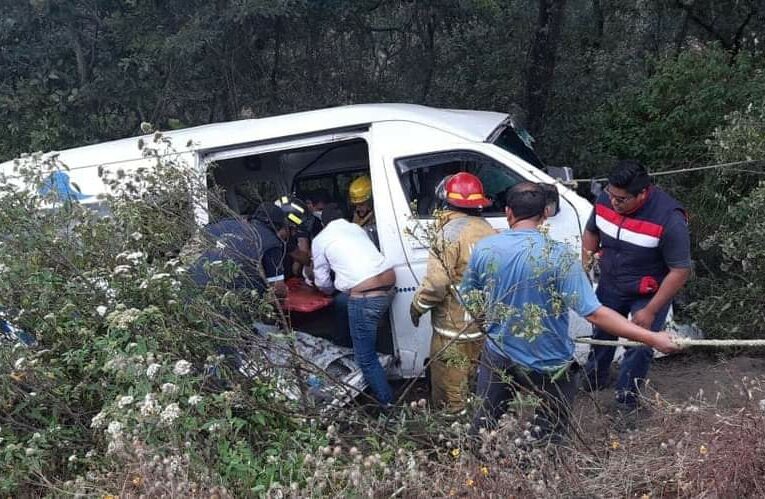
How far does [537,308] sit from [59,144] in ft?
21.6

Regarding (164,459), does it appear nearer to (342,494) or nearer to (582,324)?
(342,494)

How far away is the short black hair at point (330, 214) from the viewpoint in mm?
5609

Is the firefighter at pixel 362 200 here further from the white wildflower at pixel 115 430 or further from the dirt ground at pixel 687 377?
the white wildflower at pixel 115 430

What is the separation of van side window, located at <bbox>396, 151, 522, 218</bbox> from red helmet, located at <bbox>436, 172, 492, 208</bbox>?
0.49 m

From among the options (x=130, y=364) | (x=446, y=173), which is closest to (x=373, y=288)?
(x=446, y=173)

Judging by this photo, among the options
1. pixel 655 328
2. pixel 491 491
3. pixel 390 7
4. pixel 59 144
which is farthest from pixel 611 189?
pixel 59 144

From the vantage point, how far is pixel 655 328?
4465 mm

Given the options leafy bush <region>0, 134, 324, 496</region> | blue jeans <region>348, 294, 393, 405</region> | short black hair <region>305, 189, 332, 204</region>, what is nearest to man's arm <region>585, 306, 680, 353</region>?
leafy bush <region>0, 134, 324, 496</region>

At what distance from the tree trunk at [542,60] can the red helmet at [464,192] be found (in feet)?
14.1

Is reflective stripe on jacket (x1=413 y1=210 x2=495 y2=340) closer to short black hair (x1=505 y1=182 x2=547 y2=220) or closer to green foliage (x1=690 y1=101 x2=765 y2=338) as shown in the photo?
short black hair (x1=505 y1=182 x2=547 y2=220)

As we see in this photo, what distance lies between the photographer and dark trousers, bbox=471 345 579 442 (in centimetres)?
342

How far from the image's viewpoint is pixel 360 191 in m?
6.04

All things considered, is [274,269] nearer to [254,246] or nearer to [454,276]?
[254,246]

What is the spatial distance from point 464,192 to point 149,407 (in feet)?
7.41
